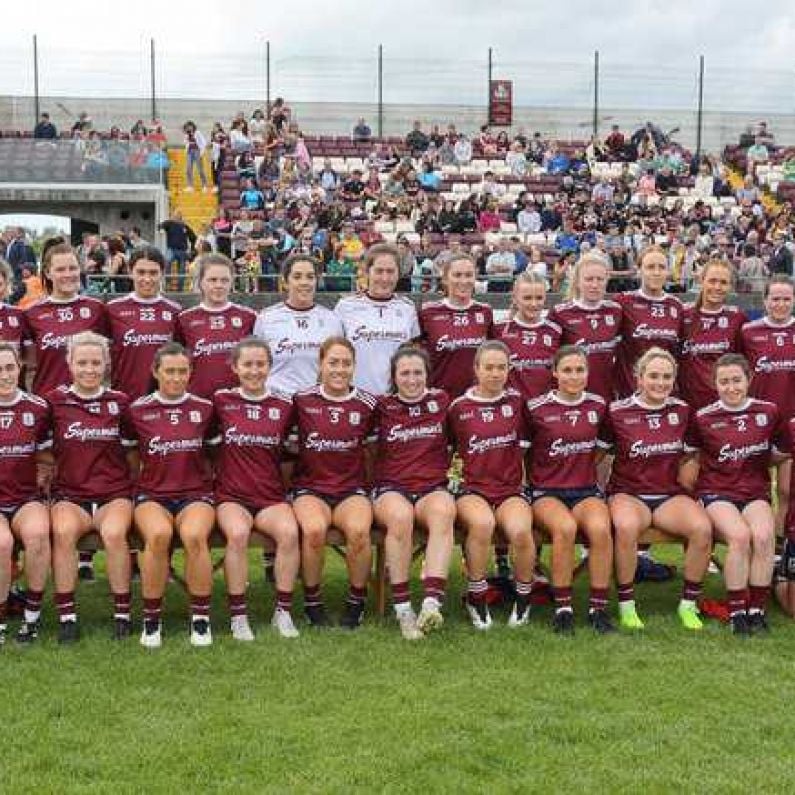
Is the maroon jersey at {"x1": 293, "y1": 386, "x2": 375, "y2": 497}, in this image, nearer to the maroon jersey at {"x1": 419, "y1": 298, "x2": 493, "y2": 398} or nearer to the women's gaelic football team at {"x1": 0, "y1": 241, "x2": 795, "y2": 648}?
the women's gaelic football team at {"x1": 0, "y1": 241, "x2": 795, "y2": 648}

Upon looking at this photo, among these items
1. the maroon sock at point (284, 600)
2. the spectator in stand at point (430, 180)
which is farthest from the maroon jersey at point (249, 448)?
the spectator in stand at point (430, 180)

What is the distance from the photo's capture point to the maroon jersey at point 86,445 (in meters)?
5.93

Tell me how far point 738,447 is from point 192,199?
19528 mm

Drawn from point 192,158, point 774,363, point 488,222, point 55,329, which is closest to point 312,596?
point 55,329

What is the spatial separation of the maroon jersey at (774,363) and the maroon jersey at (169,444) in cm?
320

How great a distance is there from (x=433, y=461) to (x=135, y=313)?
192 cm

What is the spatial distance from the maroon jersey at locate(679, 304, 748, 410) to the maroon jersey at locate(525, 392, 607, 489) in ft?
3.57

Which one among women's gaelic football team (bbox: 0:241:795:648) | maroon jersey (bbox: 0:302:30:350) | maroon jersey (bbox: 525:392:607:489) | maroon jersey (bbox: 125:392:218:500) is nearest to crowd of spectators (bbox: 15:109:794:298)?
women's gaelic football team (bbox: 0:241:795:648)

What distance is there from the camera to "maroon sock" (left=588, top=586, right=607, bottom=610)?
19.5 ft

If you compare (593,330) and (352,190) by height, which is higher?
(352,190)

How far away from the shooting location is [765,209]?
2592 cm

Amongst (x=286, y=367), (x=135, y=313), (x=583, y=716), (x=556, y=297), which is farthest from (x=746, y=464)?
(x=556, y=297)

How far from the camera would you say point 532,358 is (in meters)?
6.82

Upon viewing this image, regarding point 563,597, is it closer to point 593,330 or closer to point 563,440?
point 563,440
